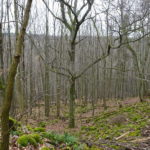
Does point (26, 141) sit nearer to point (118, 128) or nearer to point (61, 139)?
point (61, 139)

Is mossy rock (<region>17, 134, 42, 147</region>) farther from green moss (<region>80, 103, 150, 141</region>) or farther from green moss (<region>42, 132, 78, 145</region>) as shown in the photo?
green moss (<region>80, 103, 150, 141</region>)

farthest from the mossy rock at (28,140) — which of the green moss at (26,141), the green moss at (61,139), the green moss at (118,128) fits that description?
the green moss at (118,128)

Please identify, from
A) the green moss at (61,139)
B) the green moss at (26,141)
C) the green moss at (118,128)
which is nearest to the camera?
the green moss at (26,141)

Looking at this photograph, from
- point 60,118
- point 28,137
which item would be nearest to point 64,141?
point 28,137

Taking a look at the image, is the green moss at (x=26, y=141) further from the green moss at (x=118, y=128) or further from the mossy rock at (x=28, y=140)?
the green moss at (x=118, y=128)

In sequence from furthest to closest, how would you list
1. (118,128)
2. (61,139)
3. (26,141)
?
(118,128)
(61,139)
(26,141)

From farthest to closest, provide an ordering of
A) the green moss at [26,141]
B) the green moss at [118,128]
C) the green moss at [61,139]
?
1. the green moss at [118,128]
2. the green moss at [61,139]
3. the green moss at [26,141]

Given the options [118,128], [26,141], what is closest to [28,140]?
[26,141]

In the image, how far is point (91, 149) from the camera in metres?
5.12

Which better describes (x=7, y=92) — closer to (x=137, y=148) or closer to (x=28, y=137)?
(x=28, y=137)

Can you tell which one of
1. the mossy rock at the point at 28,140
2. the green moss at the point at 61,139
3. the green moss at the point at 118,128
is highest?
the mossy rock at the point at 28,140

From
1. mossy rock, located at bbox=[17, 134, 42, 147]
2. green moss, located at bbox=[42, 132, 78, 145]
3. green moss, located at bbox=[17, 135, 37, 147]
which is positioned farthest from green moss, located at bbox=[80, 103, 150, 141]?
green moss, located at bbox=[17, 135, 37, 147]

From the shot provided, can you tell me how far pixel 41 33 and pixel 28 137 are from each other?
19.5 m

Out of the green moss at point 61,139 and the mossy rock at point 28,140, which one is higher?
the mossy rock at point 28,140
